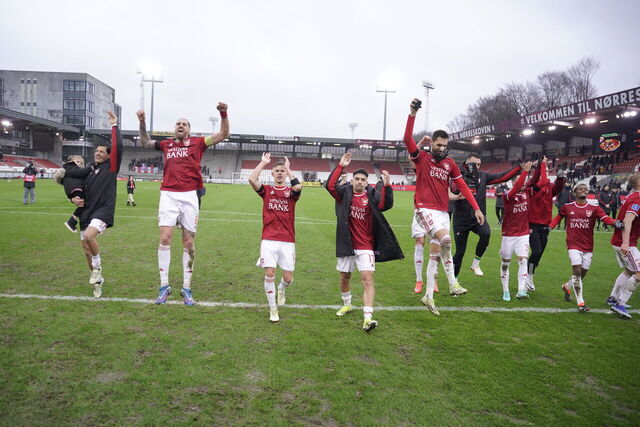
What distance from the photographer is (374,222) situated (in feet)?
17.7

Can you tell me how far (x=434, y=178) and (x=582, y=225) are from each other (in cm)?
286

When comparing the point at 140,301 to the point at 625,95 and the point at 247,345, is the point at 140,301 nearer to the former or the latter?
the point at 247,345

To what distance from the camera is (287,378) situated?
11.8 ft

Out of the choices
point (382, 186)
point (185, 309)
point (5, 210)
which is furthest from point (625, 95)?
point (5, 210)

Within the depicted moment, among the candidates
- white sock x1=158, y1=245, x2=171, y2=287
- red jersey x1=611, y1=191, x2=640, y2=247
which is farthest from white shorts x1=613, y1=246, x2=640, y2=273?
white sock x1=158, y1=245, x2=171, y2=287

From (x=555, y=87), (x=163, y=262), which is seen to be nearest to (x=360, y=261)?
(x=163, y=262)

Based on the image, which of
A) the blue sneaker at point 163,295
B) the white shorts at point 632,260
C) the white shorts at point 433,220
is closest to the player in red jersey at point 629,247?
the white shorts at point 632,260

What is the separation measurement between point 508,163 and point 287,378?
6057 cm

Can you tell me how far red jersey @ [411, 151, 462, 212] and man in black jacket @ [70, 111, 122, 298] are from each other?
4.93m

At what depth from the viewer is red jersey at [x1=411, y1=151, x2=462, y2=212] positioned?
5969 millimetres

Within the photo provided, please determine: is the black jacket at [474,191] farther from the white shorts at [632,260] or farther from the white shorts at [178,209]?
the white shorts at [178,209]

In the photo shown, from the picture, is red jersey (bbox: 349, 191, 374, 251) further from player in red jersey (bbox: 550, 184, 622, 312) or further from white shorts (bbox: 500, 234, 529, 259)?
player in red jersey (bbox: 550, 184, 622, 312)

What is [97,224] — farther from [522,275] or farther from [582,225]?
[582,225]

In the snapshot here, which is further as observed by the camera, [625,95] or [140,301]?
[625,95]
